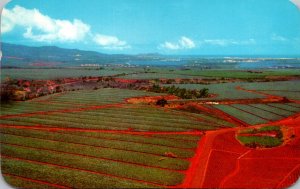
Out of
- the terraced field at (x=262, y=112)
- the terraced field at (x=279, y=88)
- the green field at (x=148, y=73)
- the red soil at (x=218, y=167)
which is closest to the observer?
the red soil at (x=218, y=167)

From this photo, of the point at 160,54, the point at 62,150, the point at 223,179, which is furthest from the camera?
the point at 160,54

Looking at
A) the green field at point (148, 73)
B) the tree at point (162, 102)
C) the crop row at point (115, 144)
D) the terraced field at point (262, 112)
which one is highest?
the green field at point (148, 73)

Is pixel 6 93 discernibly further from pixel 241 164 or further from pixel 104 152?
pixel 241 164

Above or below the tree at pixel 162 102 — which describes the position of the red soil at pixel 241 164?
below

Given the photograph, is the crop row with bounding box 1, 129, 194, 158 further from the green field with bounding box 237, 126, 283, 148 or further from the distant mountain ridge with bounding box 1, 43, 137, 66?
the distant mountain ridge with bounding box 1, 43, 137, 66

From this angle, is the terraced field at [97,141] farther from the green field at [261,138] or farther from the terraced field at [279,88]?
the terraced field at [279,88]

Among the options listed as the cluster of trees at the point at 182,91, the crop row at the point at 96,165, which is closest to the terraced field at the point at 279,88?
the cluster of trees at the point at 182,91

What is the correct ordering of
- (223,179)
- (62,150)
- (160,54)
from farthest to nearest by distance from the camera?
(160,54) < (62,150) < (223,179)

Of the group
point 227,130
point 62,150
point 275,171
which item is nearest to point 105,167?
point 62,150

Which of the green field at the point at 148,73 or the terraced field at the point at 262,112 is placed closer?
the terraced field at the point at 262,112

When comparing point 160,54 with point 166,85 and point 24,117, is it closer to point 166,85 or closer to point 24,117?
point 166,85
